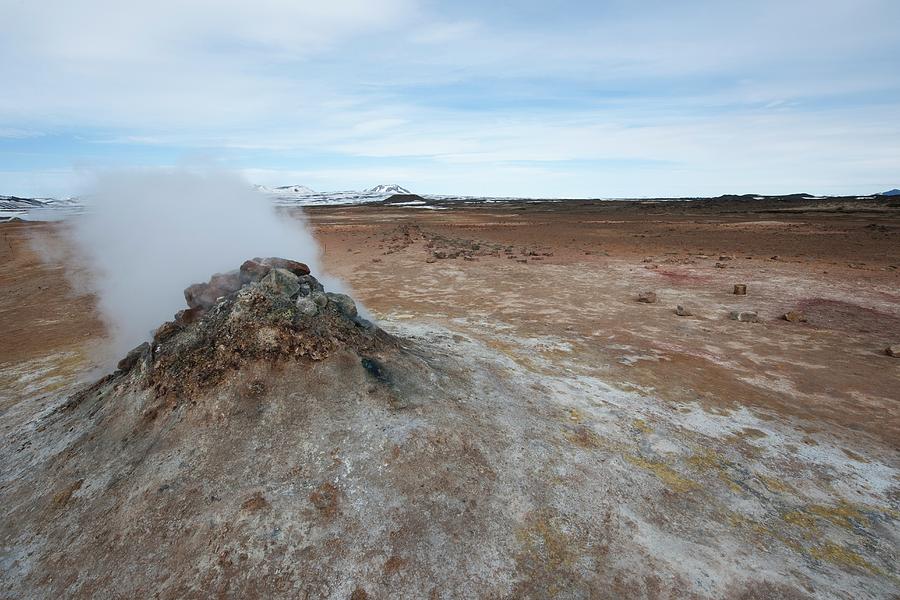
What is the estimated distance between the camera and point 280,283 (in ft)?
16.4

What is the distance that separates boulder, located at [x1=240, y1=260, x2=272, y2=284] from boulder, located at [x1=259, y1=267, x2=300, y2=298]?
1.92ft

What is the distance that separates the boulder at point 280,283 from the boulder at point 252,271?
0.58m

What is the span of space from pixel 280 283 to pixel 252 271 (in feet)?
3.26

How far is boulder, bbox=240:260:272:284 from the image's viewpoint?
5656 mm

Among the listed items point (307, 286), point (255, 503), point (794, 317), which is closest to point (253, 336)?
point (307, 286)

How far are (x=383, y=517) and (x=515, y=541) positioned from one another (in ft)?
3.04

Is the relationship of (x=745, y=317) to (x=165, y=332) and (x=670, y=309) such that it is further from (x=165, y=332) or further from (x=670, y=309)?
(x=165, y=332)

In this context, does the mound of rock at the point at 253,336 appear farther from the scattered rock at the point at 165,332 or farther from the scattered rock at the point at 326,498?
the scattered rock at the point at 326,498

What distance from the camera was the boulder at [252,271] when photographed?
5.66 meters

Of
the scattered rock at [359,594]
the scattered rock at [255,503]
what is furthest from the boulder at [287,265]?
the scattered rock at [359,594]

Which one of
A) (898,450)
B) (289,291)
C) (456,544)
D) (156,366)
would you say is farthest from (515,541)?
(898,450)

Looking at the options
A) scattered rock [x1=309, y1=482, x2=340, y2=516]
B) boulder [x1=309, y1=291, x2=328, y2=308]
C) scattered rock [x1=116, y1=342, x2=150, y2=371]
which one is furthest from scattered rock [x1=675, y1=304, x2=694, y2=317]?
scattered rock [x1=116, y1=342, x2=150, y2=371]

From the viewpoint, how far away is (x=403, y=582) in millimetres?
2789

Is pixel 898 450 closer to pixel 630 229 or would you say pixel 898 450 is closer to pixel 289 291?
pixel 289 291
